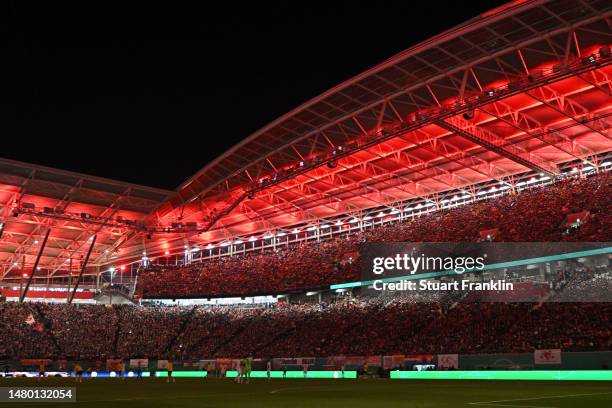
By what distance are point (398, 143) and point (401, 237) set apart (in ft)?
53.7

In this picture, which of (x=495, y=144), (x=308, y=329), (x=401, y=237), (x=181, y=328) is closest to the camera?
(x=495, y=144)

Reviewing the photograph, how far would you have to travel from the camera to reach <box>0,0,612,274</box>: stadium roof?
33.5 metres

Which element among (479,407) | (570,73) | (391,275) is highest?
(570,73)

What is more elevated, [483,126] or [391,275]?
[483,126]

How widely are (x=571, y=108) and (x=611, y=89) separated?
3.68m

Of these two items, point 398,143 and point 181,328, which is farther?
point 181,328

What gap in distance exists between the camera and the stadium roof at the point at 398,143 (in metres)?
33.5

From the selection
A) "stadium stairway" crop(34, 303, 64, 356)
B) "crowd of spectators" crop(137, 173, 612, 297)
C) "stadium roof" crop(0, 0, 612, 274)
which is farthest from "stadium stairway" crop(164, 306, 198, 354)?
"stadium stairway" crop(34, 303, 64, 356)

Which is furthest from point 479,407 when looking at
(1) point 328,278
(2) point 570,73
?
(1) point 328,278

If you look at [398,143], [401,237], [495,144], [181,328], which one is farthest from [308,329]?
[495,144]

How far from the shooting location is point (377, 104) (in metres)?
40.3

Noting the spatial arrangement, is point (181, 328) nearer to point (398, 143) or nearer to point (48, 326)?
point (48, 326)

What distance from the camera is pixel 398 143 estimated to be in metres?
47.3

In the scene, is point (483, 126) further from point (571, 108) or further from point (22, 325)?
point (22, 325)
